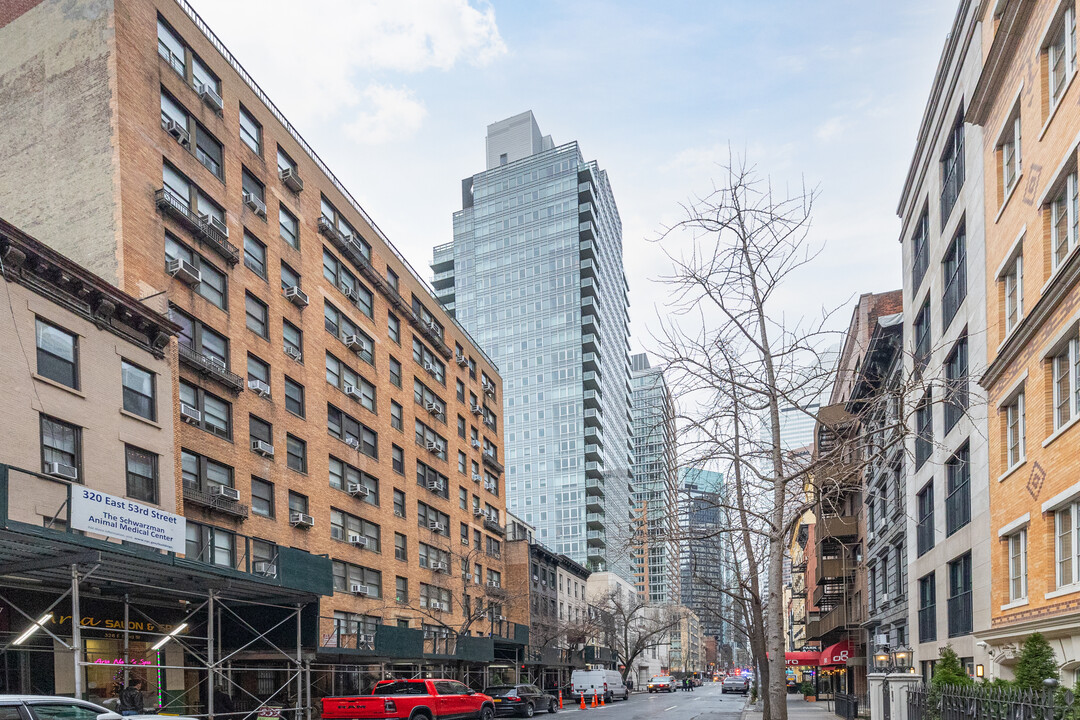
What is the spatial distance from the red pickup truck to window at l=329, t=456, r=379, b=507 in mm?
11971

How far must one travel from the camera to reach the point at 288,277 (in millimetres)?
36375

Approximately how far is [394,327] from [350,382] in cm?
702

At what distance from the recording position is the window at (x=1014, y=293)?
19.4 metres

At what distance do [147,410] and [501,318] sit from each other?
11086cm

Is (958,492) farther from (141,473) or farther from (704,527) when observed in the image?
(141,473)

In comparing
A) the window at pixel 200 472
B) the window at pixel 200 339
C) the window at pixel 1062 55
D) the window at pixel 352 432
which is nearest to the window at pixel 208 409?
the window at pixel 200 472

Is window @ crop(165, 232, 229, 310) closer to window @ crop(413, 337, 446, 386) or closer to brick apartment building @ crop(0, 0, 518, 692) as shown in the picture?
brick apartment building @ crop(0, 0, 518, 692)

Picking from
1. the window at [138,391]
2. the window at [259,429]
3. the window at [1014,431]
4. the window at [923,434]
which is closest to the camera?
the window at [1014,431]

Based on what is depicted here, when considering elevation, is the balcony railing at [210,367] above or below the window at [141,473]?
above

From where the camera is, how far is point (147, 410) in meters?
25.0

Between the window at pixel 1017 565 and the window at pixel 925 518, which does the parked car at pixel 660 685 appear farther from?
the window at pixel 1017 565

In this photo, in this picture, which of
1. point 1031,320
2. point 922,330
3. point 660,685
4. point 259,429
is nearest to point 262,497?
point 259,429

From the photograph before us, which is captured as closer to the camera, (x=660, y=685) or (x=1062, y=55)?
(x=1062, y=55)

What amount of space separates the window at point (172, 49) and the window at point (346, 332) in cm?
1186
